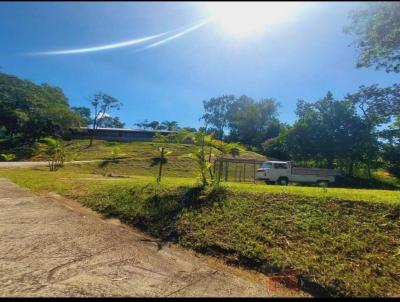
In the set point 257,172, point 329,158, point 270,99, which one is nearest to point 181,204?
point 257,172

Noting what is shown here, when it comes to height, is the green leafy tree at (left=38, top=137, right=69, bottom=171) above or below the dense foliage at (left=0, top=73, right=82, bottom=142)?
below

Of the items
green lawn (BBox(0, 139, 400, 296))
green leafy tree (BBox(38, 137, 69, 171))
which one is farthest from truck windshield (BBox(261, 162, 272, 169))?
green leafy tree (BBox(38, 137, 69, 171))

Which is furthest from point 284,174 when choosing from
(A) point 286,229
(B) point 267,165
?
(A) point 286,229

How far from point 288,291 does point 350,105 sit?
35784mm

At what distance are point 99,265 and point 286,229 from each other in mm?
3010

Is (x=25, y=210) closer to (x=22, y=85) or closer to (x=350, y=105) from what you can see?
(x=350, y=105)

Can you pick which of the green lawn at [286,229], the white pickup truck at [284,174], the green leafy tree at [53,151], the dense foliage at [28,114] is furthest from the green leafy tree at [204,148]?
the dense foliage at [28,114]

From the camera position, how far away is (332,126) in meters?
35.8

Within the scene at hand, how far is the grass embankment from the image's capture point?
13.5 feet

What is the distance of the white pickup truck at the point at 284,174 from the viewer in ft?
70.9

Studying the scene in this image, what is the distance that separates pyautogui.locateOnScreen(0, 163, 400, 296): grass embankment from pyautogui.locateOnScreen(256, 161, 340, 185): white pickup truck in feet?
47.0

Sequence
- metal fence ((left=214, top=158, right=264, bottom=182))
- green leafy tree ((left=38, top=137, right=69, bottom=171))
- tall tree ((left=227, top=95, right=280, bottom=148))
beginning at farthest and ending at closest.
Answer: tall tree ((left=227, top=95, right=280, bottom=148)) → green leafy tree ((left=38, top=137, right=69, bottom=171)) → metal fence ((left=214, top=158, right=264, bottom=182))

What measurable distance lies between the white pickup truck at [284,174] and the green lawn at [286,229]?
1419 cm

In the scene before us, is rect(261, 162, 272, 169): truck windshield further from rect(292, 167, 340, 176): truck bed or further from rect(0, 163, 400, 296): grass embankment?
rect(0, 163, 400, 296): grass embankment
